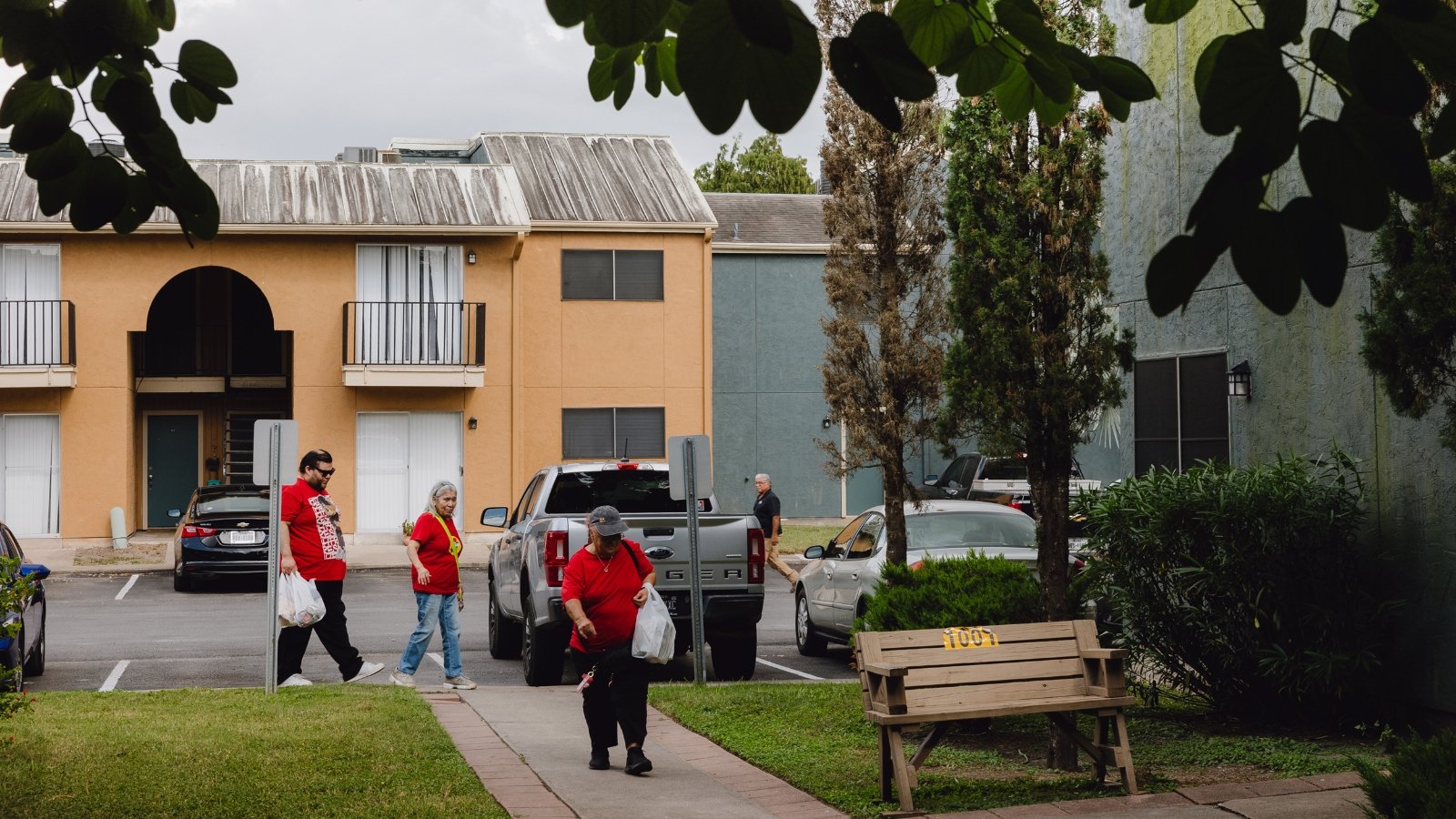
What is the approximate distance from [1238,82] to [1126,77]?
117cm

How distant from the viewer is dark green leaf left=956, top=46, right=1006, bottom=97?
3.61 m

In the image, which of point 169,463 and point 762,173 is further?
point 762,173

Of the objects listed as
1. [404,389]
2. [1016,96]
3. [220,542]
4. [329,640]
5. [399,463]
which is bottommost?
[329,640]

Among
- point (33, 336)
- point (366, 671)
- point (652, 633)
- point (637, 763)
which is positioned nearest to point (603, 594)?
point (652, 633)

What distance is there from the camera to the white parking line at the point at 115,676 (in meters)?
13.0

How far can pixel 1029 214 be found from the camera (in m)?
9.75

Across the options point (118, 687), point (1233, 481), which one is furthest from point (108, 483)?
point (1233, 481)

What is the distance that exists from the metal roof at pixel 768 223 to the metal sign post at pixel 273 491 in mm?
21676

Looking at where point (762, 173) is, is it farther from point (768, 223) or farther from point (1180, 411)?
point (1180, 411)

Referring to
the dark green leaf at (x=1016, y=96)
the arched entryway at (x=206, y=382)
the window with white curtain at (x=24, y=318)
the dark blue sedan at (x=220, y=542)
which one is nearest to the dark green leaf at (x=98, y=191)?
the dark green leaf at (x=1016, y=96)

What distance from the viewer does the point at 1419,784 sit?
209 inches

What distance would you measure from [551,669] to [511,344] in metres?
16.6

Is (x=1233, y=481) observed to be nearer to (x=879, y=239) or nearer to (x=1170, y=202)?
(x=1170, y=202)

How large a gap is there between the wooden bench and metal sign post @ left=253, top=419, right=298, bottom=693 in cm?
539
